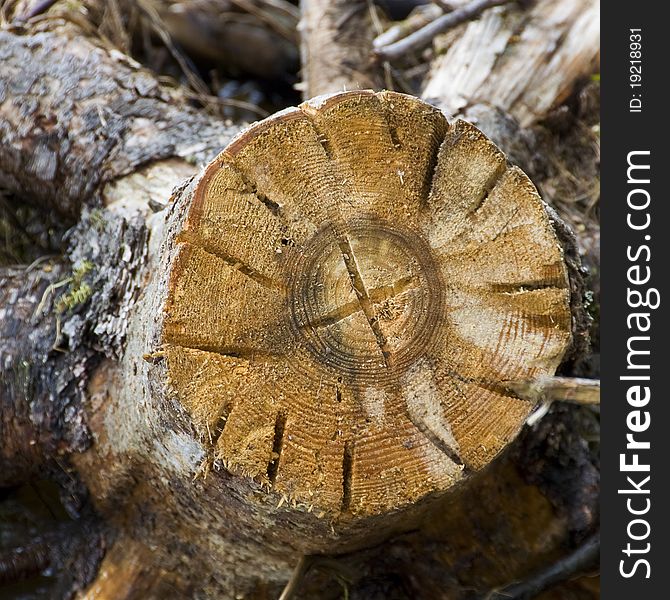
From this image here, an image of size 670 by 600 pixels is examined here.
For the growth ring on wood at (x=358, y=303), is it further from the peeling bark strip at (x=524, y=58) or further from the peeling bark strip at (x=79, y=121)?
the peeling bark strip at (x=524, y=58)

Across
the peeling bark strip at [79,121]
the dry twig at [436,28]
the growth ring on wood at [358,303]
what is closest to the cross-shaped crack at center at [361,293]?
the growth ring on wood at [358,303]

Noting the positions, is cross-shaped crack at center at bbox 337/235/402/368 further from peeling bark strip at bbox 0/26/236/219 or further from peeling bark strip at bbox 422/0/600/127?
peeling bark strip at bbox 422/0/600/127

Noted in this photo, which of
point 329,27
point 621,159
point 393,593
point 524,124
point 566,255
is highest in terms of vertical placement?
point 329,27

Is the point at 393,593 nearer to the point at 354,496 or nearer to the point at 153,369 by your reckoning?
the point at 354,496

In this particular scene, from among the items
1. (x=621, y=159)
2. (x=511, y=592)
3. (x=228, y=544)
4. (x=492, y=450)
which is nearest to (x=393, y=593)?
(x=511, y=592)

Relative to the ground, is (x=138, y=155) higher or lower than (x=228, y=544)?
higher

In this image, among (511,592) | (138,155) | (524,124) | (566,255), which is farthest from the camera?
(524,124)
